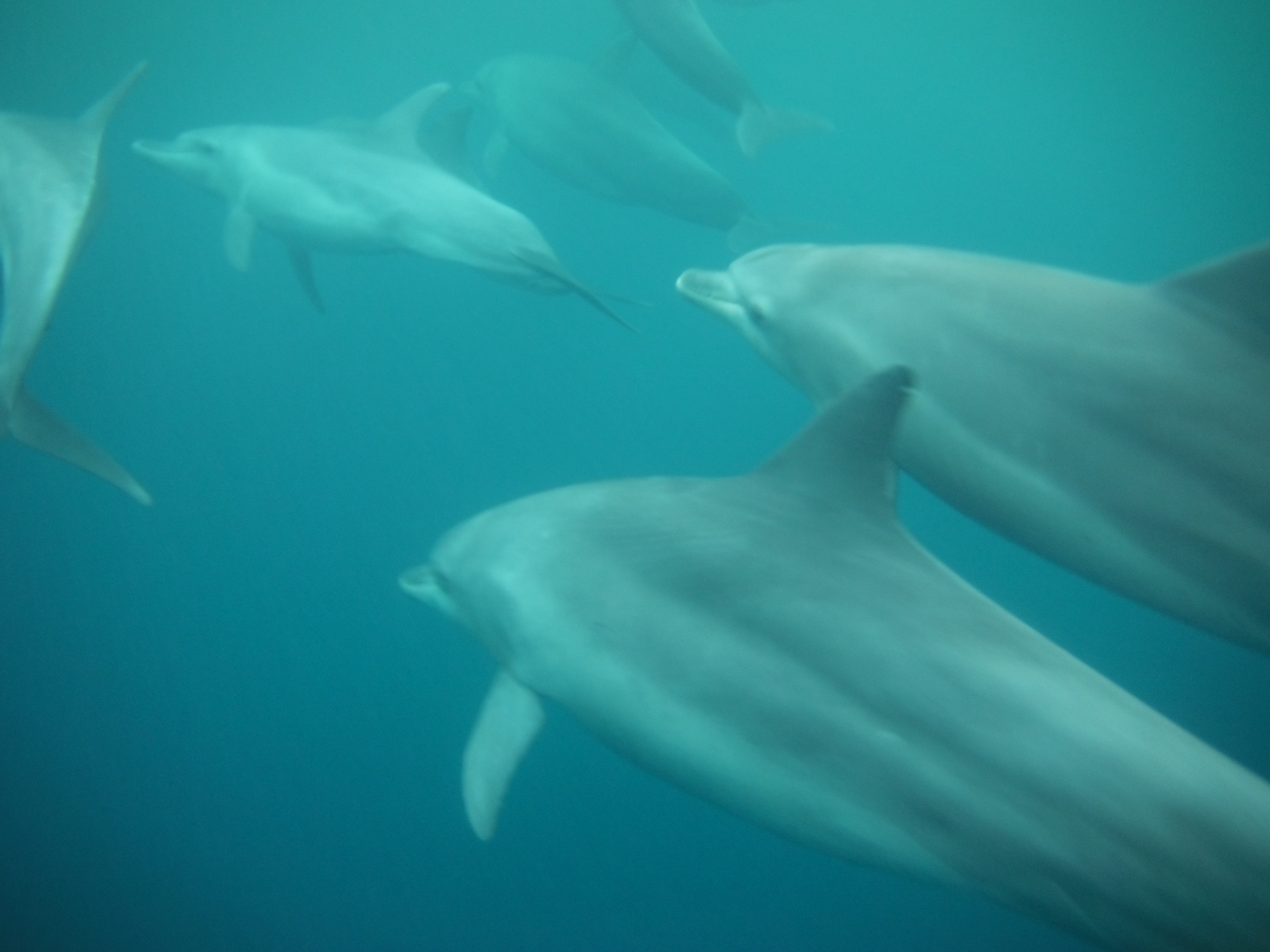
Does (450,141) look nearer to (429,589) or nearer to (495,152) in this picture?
(495,152)

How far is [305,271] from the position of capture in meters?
9.72

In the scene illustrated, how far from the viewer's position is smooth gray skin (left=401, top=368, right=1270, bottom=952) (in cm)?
252

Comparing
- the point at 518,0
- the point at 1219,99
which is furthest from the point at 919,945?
the point at 1219,99

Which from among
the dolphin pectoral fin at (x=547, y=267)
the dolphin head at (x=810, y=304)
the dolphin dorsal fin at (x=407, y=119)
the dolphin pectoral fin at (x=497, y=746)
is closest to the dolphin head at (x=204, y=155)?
the dolphin dorsal fin at (x=407, y=119)

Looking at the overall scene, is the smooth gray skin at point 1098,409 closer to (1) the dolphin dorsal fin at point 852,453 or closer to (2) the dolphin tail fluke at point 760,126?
(1) the dolphin dorsal fin at point 852,453

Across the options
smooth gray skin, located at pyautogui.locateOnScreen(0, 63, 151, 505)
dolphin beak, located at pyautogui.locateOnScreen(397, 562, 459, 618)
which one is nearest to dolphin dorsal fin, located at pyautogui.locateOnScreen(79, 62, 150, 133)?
smooth gray skin, located at pyautogui.locateOnScreen(0, 63, 151, 505)

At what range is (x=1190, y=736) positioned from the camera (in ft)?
9.07

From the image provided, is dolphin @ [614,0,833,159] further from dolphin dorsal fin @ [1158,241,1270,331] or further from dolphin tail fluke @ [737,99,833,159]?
dolphin dorsal fin @ [1158,241,1270,331]

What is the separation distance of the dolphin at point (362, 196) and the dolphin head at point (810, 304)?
2081mm

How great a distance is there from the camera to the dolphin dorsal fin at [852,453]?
3.26 metres

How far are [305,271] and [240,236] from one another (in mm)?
1254

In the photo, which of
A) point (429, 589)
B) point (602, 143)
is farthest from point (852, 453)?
point (602, 143)

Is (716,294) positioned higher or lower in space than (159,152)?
lower

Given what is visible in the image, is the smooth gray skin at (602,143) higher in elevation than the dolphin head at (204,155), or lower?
higher
